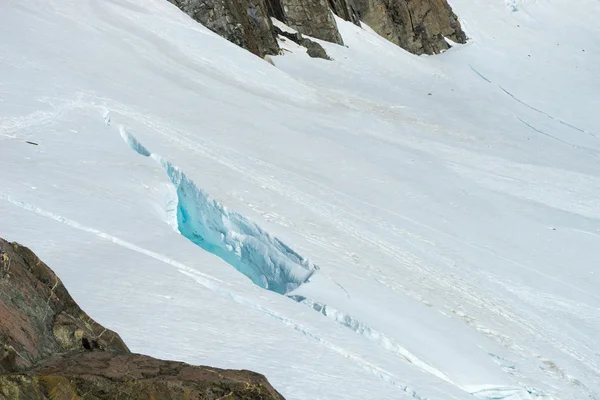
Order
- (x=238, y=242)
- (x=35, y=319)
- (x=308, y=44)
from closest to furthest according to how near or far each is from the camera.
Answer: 1. (x=35, y=319)
2. (x=238, y=242)
3. (x=308, y=44)

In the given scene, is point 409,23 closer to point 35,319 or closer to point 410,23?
point 410,23

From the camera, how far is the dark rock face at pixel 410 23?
32562mm

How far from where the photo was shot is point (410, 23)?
33.2 metres

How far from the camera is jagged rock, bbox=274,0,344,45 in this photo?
94.3ft

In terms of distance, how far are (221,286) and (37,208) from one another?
1.89 m

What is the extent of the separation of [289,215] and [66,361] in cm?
715

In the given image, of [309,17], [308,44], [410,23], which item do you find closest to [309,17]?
[309,17]

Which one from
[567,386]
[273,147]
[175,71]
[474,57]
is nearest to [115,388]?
[567,386]

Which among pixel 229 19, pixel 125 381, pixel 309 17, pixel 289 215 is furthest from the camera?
pixel 309 17

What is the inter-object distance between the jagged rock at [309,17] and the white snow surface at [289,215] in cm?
507

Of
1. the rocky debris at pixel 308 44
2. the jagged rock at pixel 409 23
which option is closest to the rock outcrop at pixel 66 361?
the rocky debris at pixel 308 44

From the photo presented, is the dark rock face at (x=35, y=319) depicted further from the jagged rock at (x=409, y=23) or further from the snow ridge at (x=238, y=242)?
the jagged rock at (x=409, y=23)

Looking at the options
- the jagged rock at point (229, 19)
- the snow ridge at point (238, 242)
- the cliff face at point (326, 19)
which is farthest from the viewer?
the cliff face at point (326, 19)

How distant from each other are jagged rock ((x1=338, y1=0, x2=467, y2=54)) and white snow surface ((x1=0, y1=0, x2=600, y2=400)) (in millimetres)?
9079
